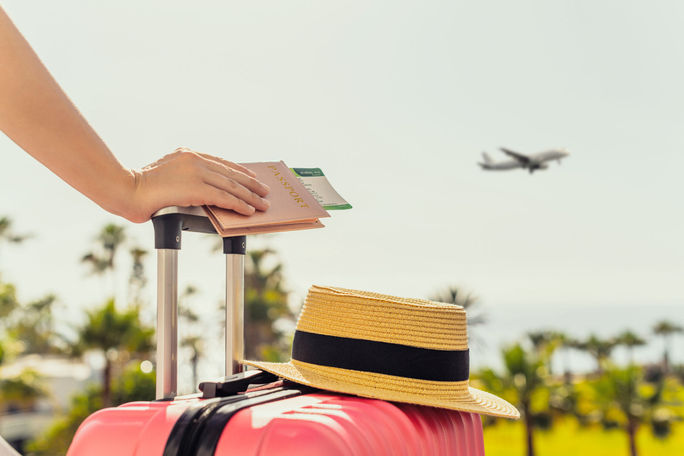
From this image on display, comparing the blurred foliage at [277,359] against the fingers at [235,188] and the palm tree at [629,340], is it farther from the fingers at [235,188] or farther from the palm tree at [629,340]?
the fingers at [235,188]

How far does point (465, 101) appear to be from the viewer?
4712 cm

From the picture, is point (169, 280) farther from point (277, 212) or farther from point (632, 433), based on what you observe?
point (632, 433)

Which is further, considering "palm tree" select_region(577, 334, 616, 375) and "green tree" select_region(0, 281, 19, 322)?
"palm tree" select_region(577, 334, 616, 375)

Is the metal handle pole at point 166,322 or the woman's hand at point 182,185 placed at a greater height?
the woman's hand at point 182,185

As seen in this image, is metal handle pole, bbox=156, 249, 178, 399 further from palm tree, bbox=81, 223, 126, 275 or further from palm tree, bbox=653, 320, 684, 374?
palm tree, bbox=653, 320, 684, 374

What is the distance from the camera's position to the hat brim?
838mm

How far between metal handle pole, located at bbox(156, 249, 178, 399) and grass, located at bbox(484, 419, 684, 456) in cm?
2620

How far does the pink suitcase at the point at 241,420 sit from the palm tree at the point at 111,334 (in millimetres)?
20145

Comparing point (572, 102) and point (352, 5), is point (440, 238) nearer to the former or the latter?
point (572, 102)

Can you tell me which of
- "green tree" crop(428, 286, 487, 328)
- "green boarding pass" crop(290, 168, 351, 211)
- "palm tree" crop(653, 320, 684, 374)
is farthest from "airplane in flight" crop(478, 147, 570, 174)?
"palm tree" crop(653, 320, 684, 374)

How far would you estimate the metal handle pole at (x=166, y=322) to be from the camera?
918mm

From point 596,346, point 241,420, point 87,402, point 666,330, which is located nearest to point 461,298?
point 87,402

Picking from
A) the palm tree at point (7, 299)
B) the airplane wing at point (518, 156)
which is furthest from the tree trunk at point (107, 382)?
the airplane wing at point (518, 156)

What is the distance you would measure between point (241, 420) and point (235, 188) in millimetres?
298
